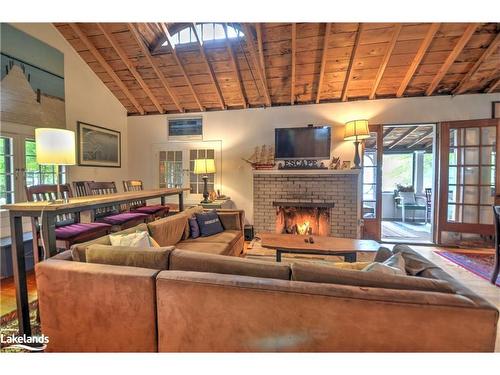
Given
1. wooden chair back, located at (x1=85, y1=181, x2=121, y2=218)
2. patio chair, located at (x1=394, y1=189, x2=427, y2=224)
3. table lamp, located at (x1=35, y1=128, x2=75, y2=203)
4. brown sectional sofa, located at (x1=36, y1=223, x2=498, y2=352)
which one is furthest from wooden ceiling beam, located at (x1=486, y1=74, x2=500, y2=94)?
wooden chair back, located at (x1=85, y1=181, x2=121, y2=218)

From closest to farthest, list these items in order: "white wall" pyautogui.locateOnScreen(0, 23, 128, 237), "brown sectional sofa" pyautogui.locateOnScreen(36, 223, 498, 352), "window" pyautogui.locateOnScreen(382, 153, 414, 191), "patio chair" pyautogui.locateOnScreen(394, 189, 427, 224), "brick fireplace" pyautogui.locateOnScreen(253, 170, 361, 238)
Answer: "brown sectional sofa" pyautogui.locateOnScreen(36, 223, 498, 352), "white wall" pyautogui.locateOnScreen(0, 23, 128, 237), "brick fireplace" pyautogui.locateOnScreen(253, 170, 361, 238), "patio chair" pyautogui.locateOnScreen(394, 189, 427, 224), "window" pyautogui.locateOnScreen(382, 153, 414, 191)

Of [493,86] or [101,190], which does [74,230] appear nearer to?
[101,190]

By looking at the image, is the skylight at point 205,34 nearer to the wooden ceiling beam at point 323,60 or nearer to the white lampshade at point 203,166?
the wooden ceiling beam at point 323,60

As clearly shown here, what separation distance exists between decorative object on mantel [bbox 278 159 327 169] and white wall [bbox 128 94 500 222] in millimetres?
382

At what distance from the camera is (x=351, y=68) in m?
3.59

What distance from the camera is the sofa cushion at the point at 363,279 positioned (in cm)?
108

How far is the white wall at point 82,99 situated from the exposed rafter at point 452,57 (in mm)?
5693

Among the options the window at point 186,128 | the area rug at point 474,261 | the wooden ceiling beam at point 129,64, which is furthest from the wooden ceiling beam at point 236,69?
the area rug at point 474,261

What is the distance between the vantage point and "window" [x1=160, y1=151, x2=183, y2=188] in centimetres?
505

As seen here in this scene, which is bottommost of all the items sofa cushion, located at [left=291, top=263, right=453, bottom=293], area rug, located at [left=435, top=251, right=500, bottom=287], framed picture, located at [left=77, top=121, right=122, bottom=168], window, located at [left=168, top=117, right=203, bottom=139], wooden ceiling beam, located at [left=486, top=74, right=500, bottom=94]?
area rug, located at [left=435, top=251, right=500, bottom=287]

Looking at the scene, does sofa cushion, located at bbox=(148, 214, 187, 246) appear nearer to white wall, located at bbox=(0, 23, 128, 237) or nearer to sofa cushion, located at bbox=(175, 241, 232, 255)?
sofa cushion, located at bbox=(175, 241, 232, 255)

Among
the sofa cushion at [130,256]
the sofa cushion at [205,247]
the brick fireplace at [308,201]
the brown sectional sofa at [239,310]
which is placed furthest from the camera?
the brick fireplace at [308,201]
